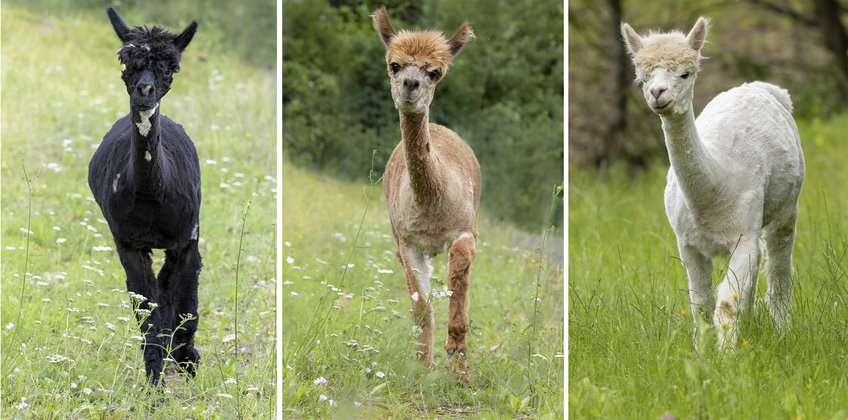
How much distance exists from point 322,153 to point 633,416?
1.95 metres

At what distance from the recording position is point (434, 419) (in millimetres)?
4656

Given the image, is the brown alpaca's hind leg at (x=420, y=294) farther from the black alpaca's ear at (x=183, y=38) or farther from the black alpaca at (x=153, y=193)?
the black alpaca's ear at (x=183, y=38)

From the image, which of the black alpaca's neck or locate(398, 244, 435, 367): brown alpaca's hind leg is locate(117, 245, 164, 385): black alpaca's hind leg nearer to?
the black alpaca's neck

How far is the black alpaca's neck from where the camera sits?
4.86m

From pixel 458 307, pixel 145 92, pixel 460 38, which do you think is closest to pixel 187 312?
pixel 145 92

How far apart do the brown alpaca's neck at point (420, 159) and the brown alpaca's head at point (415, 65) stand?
4.0 inches

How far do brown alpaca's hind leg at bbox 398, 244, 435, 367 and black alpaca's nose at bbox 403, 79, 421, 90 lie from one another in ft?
2.43

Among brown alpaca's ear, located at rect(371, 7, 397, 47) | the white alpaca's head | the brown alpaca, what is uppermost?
Answer: brown alpaca's ear, located at rect(371, 7, 397, 47)

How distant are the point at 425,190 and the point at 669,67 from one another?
3.70ft

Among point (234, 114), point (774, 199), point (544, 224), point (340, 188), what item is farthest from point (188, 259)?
point (234, 114)

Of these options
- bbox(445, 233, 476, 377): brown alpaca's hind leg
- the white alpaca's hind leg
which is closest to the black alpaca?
bbox(445, 233, 476, 377): brown alpaca's hind leg

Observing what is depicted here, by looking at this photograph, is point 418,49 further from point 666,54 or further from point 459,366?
point 459,366

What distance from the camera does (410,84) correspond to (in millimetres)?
4809

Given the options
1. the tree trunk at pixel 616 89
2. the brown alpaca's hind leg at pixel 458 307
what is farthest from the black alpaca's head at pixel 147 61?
the tree trunk at pixel 616 89
